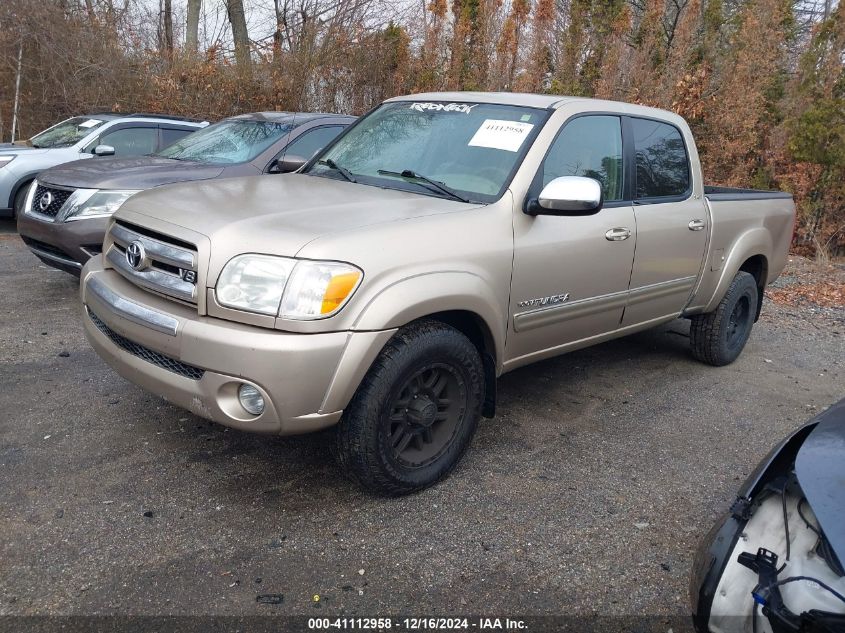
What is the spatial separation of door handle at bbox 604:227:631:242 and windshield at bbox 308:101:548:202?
0.71 metres

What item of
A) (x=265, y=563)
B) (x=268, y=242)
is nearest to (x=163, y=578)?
(x=265, y=563)

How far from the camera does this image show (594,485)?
3.45 meters

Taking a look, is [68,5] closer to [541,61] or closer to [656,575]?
[541,61]

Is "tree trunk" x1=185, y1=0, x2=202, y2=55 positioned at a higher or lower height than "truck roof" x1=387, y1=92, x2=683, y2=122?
higher

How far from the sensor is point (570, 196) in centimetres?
331

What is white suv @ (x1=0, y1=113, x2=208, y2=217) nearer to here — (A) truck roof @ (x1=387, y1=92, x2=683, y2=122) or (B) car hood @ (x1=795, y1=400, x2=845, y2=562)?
(A) truck roof @ (x1=387, y1=92, x2=683, y2=122)

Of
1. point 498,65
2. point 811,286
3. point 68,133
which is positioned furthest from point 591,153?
point 498,65

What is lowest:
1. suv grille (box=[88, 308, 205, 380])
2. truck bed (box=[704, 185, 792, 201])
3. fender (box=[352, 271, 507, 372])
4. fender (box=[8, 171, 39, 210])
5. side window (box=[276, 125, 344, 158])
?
fender (box=[8, 171, 39, 210])

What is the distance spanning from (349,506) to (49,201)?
13.7 ft

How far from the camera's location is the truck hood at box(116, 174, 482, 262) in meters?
2.78

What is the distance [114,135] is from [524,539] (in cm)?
757

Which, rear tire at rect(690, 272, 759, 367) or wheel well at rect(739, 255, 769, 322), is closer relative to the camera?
rear tire at rect(690, 272, 759, 367)

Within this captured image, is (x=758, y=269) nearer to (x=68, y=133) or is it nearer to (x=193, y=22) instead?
(x=68, y=133)

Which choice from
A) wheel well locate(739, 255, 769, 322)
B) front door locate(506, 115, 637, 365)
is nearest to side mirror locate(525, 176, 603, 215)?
front door locate(506, 115, 637, 365)
